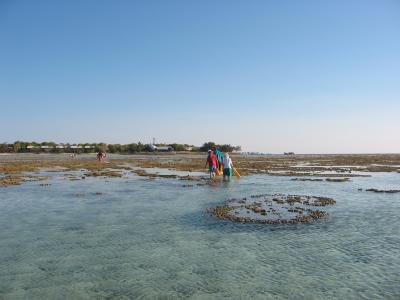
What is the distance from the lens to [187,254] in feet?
38.9

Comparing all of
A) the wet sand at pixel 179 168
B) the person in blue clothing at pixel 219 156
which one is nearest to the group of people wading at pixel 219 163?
the person in blue clothing at pixel 219 156

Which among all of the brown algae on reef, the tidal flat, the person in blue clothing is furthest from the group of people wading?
the tidal flat

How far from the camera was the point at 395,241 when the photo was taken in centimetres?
1316

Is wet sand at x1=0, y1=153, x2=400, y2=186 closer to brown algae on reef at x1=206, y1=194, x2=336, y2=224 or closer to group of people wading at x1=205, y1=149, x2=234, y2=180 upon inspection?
group of people wading at x1=205, y1=149, x2=234, y2=180

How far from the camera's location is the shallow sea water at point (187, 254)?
29.8 feet

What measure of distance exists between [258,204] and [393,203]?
8.13 meters

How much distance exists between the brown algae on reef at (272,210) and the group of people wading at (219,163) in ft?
34.2

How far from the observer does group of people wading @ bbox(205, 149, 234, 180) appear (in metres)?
34.8

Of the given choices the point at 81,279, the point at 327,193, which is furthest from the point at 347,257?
the point at 327,193

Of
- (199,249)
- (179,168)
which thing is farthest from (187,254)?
(179,168)

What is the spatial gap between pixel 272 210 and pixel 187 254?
28.2 ft

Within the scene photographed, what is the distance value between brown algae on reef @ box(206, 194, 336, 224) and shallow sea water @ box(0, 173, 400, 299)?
30.0 inches

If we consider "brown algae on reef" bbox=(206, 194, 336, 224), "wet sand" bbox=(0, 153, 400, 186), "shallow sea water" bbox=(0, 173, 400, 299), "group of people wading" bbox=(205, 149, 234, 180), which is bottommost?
"shallow sea water" bbox=(0, 173, 400, 299)

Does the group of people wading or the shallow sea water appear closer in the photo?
the shallow sea water
